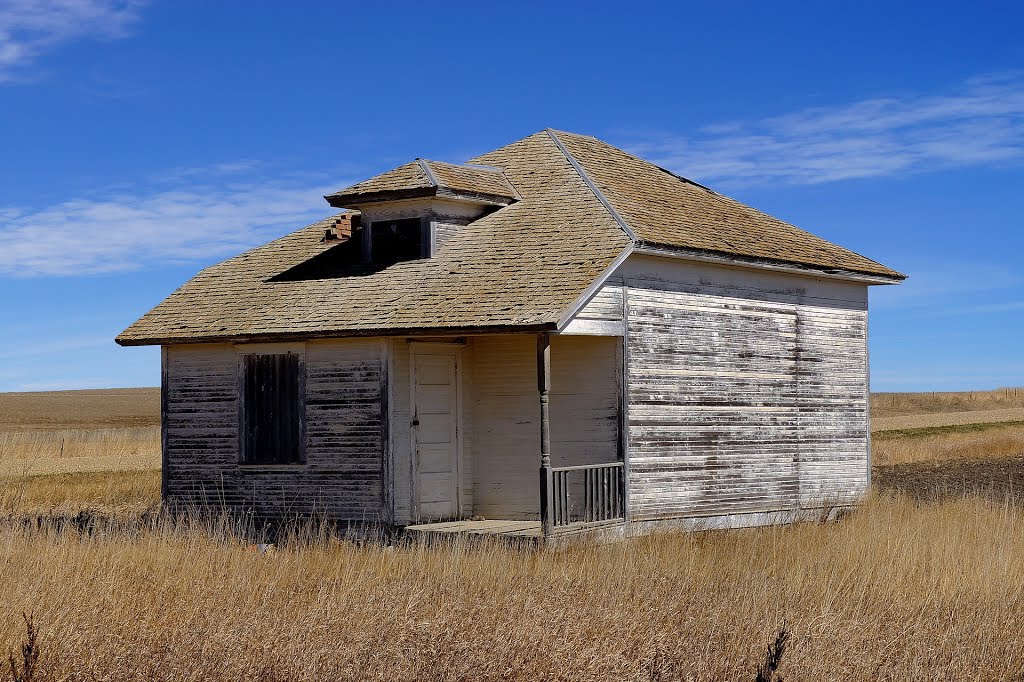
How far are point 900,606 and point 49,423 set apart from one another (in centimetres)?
7000

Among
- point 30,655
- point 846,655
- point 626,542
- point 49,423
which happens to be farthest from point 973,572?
point 49,423

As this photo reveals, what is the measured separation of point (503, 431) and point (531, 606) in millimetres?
7756

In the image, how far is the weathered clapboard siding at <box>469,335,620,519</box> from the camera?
56.0 feet

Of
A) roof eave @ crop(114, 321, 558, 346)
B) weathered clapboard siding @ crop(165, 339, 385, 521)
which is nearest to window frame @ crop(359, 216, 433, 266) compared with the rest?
weathered clapboard siding @ crop(165, 339, 385, 521)

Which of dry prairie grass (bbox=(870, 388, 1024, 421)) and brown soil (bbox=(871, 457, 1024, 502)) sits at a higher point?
dry prairie grass (bbox=(870, 388, 1024, 421))

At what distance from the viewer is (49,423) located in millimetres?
74875

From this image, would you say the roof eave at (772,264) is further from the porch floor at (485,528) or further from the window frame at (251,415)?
the window frame at (251,415)

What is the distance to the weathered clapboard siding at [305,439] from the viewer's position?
17.5 metres

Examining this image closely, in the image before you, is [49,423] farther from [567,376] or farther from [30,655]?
[30,655]

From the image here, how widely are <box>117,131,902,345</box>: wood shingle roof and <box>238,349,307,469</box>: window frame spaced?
17.7 inches

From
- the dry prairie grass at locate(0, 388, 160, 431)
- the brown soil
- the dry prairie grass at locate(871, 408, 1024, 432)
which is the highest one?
the dry prairie grass at locate(0, 388, 160, 431)

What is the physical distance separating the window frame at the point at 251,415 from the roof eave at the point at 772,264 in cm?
506

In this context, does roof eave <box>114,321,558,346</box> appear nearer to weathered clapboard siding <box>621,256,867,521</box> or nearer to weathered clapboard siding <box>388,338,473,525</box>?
weathered clapboard siding <box>388,338,473,525</box>

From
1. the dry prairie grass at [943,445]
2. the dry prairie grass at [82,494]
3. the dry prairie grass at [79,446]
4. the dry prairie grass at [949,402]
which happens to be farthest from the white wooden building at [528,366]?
the dry prairie grass at [949,402]
